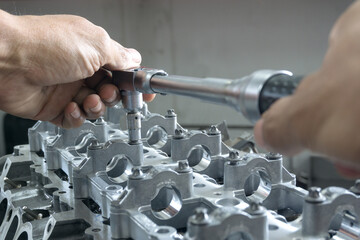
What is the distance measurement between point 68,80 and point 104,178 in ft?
1.38

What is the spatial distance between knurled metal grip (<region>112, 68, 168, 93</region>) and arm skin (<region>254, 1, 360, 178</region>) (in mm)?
695

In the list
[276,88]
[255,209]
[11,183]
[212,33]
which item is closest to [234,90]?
[276,88]

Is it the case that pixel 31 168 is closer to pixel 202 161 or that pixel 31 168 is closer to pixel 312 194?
pixel 202 161

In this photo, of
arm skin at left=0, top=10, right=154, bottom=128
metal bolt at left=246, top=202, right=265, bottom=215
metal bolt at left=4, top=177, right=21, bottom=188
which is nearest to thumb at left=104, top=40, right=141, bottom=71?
arm skin at left=0, top=10, right=154, bottom=128

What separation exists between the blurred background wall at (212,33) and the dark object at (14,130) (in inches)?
7.1

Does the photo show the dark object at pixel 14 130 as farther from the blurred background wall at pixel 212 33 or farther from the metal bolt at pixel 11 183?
the metal bolt at pixel 11 183

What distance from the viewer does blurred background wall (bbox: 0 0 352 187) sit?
492 centimetres

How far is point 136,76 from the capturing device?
162cm

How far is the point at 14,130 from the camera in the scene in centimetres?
506

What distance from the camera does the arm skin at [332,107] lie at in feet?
2.42

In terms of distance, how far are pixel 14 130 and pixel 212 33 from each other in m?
2.27

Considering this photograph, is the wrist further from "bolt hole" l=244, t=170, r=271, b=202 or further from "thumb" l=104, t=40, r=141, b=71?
"bolt hole" l=244, t=170, r=271, b=202

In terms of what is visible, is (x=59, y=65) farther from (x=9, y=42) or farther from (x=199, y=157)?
(x=199, y=157)

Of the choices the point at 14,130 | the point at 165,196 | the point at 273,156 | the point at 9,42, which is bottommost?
the point at 14,130
